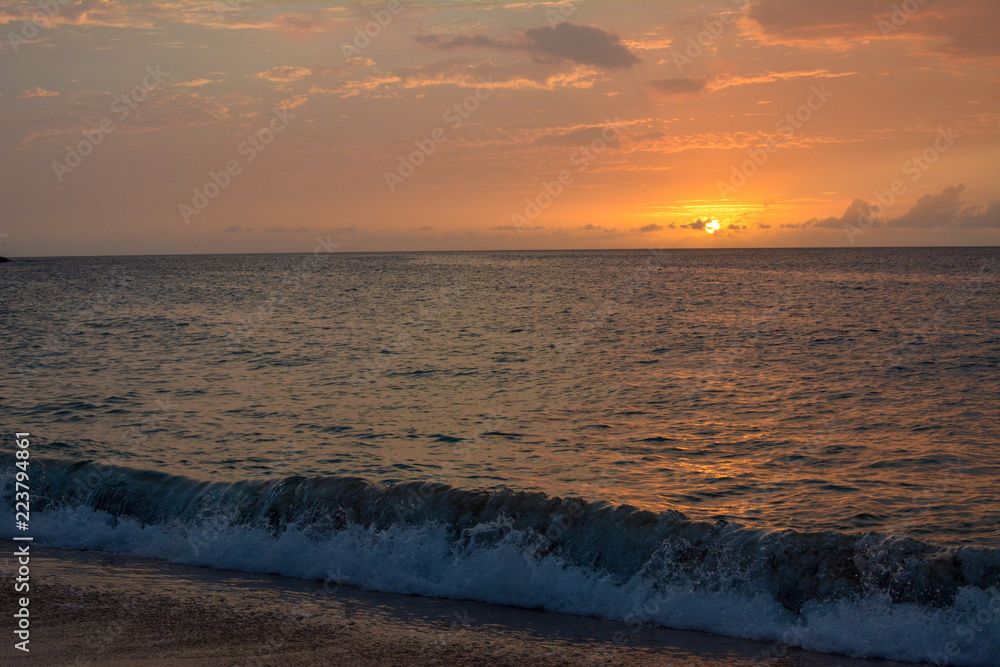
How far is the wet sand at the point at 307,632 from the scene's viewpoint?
6.88 m

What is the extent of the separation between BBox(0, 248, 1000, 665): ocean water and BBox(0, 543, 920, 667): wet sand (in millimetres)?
561

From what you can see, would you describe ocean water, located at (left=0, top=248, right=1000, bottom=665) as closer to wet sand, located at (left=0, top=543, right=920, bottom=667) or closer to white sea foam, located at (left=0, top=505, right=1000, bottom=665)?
white sea foam, located at (left=0, top=505, right=1000, bottom=665)

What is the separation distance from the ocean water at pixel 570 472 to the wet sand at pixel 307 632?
561 millimetres

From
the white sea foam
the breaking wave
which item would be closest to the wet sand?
the white sea foam

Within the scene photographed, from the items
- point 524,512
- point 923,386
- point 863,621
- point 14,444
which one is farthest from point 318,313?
point 863,621

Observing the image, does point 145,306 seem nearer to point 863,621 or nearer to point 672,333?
point 672,333

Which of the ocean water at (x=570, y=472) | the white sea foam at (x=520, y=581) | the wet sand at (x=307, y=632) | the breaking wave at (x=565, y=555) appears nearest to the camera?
the wet sand at (x=307, y=632)

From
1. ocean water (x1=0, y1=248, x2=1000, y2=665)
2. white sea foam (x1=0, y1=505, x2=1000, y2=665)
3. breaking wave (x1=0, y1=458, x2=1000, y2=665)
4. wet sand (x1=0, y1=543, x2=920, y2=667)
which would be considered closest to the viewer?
wet sand (x1=0, y1=543, x2=920, y2=667)

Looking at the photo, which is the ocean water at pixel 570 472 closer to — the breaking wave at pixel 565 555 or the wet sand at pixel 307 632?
the breaking wave at pixel 565 555

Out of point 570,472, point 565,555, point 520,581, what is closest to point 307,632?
point 520,581

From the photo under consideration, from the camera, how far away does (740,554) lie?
30.2 ft

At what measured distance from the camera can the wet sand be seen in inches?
271

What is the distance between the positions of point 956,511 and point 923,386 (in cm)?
1246

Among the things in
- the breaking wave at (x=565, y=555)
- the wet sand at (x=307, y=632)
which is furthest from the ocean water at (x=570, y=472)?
the wet sand at (x=307, y=632)
